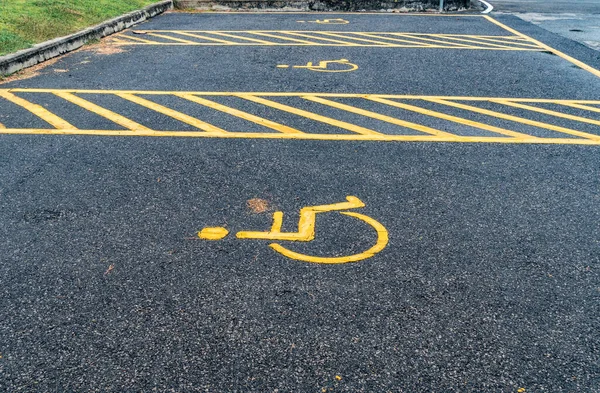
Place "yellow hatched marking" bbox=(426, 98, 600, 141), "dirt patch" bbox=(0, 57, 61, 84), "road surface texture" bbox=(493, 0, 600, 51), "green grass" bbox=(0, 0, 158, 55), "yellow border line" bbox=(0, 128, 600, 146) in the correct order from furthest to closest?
1. "road surface texture" bbox=(493, 0, 600, 51)
2. "green grass" bbox=(0, 0, 158, 55)
3. "dirt patch" bbox=(0, 57, 61, 84)
4. "yellow hatched marking" bbox=(426, 98, 600, 141)
5. "yellow border line" bbox=(0, 128, 600, 146)

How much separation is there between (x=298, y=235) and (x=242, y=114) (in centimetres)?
325

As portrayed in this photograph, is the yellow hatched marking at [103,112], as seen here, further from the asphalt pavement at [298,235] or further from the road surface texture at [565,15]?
the road surface texture at [565,15]

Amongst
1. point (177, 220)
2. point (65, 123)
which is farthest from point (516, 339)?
point (65, 123)

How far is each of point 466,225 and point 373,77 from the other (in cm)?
508

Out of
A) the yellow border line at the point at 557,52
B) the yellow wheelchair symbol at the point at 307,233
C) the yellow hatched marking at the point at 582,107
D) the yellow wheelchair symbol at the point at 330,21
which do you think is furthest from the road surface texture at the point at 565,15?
the yellow wheelchair symbol at the point at 307,233

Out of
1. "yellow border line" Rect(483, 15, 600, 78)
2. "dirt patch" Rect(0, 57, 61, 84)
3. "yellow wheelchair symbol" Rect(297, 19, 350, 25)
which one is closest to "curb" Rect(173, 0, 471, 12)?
"yellow wheelchair symbol" Rect(297, 19, 350, 25)

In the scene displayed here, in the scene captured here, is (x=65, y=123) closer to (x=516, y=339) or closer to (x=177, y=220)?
(x=177, y=220)

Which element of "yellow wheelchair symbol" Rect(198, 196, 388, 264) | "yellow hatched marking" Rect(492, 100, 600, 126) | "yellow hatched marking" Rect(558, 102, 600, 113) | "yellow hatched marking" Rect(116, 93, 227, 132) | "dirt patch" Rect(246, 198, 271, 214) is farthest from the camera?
"yellow hatched marking" Rect(558, 102, 600, 113)

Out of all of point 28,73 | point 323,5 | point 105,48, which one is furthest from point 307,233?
point 323,5

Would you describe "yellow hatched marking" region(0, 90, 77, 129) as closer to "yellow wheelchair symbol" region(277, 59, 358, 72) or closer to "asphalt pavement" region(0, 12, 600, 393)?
"asphalt pavement" region(0, 12, 600, 393)

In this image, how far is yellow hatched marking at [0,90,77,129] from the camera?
6.62 m

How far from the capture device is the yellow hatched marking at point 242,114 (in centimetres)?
655

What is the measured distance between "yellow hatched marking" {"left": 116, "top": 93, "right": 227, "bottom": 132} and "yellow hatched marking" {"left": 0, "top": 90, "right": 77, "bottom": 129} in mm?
1096

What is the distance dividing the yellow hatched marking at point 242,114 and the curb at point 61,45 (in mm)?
3134
